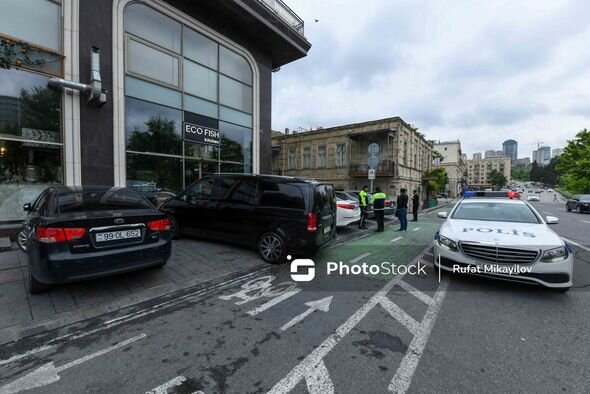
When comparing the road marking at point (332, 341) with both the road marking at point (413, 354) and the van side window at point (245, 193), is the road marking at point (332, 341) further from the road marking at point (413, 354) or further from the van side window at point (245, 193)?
the van side window at point (245, 193)

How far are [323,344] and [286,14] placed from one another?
14.7 m

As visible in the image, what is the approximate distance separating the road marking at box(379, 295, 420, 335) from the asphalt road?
1cm

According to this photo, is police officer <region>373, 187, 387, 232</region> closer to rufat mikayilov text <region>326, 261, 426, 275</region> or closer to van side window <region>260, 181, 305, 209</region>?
rufat mikayilov text <region>326, 261, 426, 275</region>

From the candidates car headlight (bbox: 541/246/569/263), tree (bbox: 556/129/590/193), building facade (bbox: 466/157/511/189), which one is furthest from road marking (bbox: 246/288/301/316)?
building facade (bbox: 466/157/511/189)

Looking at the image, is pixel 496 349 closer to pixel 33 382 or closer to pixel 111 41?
pixel 33 382

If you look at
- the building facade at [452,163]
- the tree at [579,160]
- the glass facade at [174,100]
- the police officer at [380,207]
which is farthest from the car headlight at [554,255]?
the building facade at [452,163]

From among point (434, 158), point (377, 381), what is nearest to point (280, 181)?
point (377, 381)

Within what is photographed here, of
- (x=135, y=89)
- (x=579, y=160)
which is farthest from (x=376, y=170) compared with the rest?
(x=579, y=160)

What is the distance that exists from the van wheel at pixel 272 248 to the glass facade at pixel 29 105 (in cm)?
627

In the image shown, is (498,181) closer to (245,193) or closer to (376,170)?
(376,170)

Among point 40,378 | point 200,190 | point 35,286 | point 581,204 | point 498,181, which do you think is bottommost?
point 40,378

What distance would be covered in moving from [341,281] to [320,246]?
1075mm

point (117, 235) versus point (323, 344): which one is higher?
point (117, 235)

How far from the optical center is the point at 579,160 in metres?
37.4
